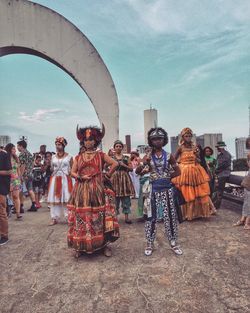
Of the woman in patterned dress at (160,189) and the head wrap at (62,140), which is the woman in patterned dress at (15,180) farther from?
the woman in patterned dress at (160,189)

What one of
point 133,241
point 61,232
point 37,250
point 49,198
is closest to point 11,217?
point 49,198

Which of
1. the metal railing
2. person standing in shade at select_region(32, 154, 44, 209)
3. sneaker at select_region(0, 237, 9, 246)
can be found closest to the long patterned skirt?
sneaker at select_region(0, 237, 9, 246)

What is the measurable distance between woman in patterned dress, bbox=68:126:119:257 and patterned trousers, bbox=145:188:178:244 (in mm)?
515

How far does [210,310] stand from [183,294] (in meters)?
0.35

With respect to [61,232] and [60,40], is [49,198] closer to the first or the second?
[61,232]

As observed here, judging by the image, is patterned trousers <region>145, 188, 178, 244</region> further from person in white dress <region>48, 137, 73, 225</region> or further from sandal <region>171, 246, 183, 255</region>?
person in white dress <region>48, 137, 73, 225</region>

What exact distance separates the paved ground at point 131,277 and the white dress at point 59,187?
1142mm

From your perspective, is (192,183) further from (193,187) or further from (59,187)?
(59,187)

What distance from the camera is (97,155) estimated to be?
4336 mm

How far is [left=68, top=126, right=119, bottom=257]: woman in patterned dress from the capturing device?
4125 millimetres

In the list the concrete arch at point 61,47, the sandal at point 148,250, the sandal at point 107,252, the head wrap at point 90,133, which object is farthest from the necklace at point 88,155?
the concrete arch at point 61,47

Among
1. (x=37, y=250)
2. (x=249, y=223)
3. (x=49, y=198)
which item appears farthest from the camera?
(x=49, y=198)

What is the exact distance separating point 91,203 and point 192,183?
8.57 feet

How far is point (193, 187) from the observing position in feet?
19.8
